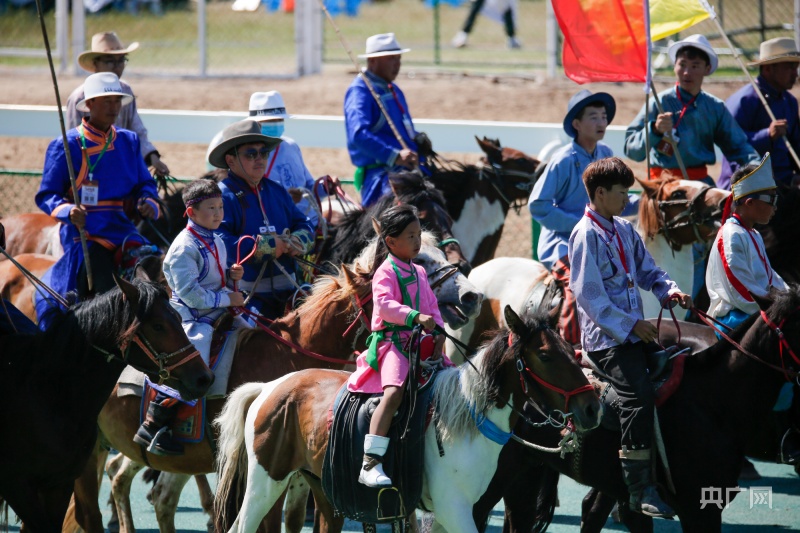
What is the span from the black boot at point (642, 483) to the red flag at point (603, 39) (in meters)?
3.45

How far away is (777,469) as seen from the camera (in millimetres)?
8422

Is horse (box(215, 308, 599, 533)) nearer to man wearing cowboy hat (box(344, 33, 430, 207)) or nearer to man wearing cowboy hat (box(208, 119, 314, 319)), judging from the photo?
man wearing cowboy hat (box(208, 119, 314, 319))

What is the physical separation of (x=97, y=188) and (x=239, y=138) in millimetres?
1380

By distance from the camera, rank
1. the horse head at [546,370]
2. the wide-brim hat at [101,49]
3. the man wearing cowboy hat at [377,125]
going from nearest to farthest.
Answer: the horse head at [546,370] < the man wearing cowboy hat at [377,125] < the wide-brim hat at [101,49]

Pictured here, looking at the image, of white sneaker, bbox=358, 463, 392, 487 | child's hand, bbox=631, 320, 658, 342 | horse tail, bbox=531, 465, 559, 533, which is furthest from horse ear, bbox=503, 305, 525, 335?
horse tail, bbox=531, 465, 559, 533

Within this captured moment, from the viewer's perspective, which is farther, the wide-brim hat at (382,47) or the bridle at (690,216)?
the wide-brim hat at (382,47)

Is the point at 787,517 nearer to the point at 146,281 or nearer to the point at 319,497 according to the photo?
the point at 319,497

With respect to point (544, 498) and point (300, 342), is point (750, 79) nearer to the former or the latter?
point (544, 498)

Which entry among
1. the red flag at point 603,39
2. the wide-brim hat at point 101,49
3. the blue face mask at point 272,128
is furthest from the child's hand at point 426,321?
the wide-brim hat at point 101,49

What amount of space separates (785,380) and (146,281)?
3.49 m

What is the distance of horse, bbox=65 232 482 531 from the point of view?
643 centimetres

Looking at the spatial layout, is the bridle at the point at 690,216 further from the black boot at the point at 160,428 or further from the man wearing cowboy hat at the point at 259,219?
the black boot at the point at 160,428

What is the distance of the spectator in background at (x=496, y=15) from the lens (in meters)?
23.2

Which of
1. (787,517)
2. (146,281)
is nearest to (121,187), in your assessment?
(146,281)
